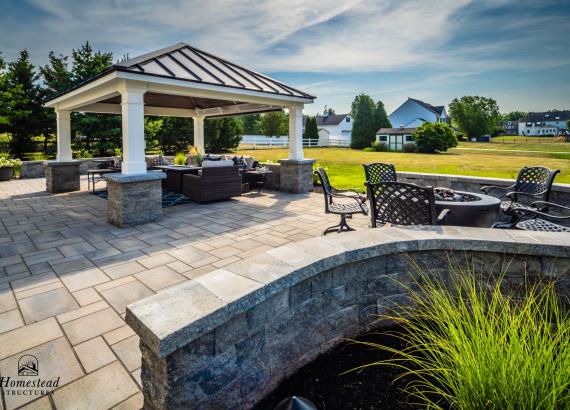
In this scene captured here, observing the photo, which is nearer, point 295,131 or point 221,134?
point 295,131

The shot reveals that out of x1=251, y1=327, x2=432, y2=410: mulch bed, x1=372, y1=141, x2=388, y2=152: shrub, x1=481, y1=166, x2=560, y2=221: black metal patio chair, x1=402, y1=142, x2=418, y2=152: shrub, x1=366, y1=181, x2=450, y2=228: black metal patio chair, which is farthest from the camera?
x1=372, y1=141, x2=388, y2=152: shrub

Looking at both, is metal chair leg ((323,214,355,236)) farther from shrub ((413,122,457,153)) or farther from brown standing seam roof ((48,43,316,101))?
shrub ((413,122,457,153))

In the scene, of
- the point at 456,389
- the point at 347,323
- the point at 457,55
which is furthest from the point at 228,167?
the point at 457,55

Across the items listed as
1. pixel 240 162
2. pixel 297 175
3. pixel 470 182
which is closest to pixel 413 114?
pixel 240 162

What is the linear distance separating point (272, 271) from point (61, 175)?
32.7 ft

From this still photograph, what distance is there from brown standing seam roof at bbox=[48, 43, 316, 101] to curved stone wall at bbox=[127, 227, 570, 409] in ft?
16.9

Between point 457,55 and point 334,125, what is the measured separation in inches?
1694

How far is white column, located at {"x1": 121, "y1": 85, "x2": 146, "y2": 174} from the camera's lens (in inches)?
219

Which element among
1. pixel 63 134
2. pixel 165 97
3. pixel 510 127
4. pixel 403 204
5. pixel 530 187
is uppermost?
pixel 510 127

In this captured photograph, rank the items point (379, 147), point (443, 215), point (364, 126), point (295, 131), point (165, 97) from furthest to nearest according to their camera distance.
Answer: point (364, 126), point (379, 147), point (165, 97), point (295, 131), point (443, 215)

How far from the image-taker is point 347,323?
2.04 m

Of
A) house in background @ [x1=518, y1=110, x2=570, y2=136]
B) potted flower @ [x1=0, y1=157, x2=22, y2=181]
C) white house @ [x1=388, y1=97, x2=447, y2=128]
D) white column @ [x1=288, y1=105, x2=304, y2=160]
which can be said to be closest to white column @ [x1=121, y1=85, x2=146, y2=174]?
white column @ [x1=288, y1=105, x2=304, y2=160]

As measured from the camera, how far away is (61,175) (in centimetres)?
916

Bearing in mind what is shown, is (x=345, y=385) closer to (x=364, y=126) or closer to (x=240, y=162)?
(x=240, y=162)
